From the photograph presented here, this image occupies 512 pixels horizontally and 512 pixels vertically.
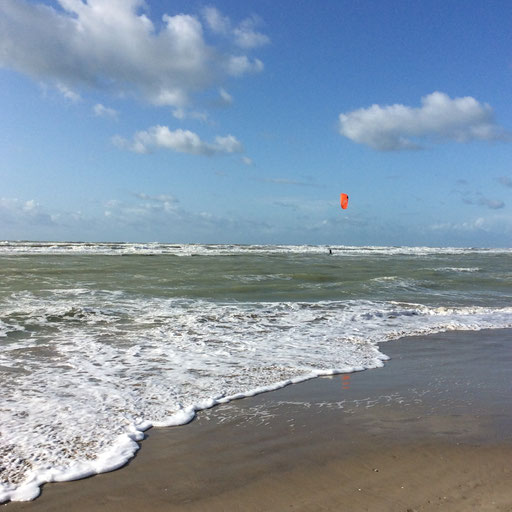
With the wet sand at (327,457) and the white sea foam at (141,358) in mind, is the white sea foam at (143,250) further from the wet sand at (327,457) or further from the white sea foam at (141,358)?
the wet sand at (327,457)

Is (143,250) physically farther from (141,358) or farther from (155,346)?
(141,358)

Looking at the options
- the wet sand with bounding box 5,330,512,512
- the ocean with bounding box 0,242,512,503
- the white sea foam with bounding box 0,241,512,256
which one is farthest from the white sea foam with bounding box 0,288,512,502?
the white sea foam with bounding box 0,241,512,256

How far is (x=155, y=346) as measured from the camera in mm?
7391

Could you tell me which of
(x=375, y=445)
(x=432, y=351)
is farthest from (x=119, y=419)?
(x=432, y=351)

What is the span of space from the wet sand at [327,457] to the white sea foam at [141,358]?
0.30 metres

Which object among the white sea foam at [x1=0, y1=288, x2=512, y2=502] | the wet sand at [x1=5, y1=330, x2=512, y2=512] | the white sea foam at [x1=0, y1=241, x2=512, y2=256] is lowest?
the white sea foam at [x1=0, y1=288, x2=512, y2=502]

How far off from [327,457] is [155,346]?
4511mm

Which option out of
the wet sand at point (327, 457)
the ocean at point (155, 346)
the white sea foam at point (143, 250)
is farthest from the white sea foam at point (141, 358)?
Answer: the white sea foam at point (143, 250)

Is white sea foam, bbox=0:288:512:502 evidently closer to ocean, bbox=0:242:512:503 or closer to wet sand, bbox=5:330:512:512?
ocean, bbox=0:242:512:503

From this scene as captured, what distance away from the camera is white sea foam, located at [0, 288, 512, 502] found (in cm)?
370

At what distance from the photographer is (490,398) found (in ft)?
16.1

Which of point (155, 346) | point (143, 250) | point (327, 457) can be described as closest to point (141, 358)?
point (155, 346)

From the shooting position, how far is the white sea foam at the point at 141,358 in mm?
3697

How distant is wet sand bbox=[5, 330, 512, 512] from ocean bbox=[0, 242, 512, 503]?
302 millimetres
